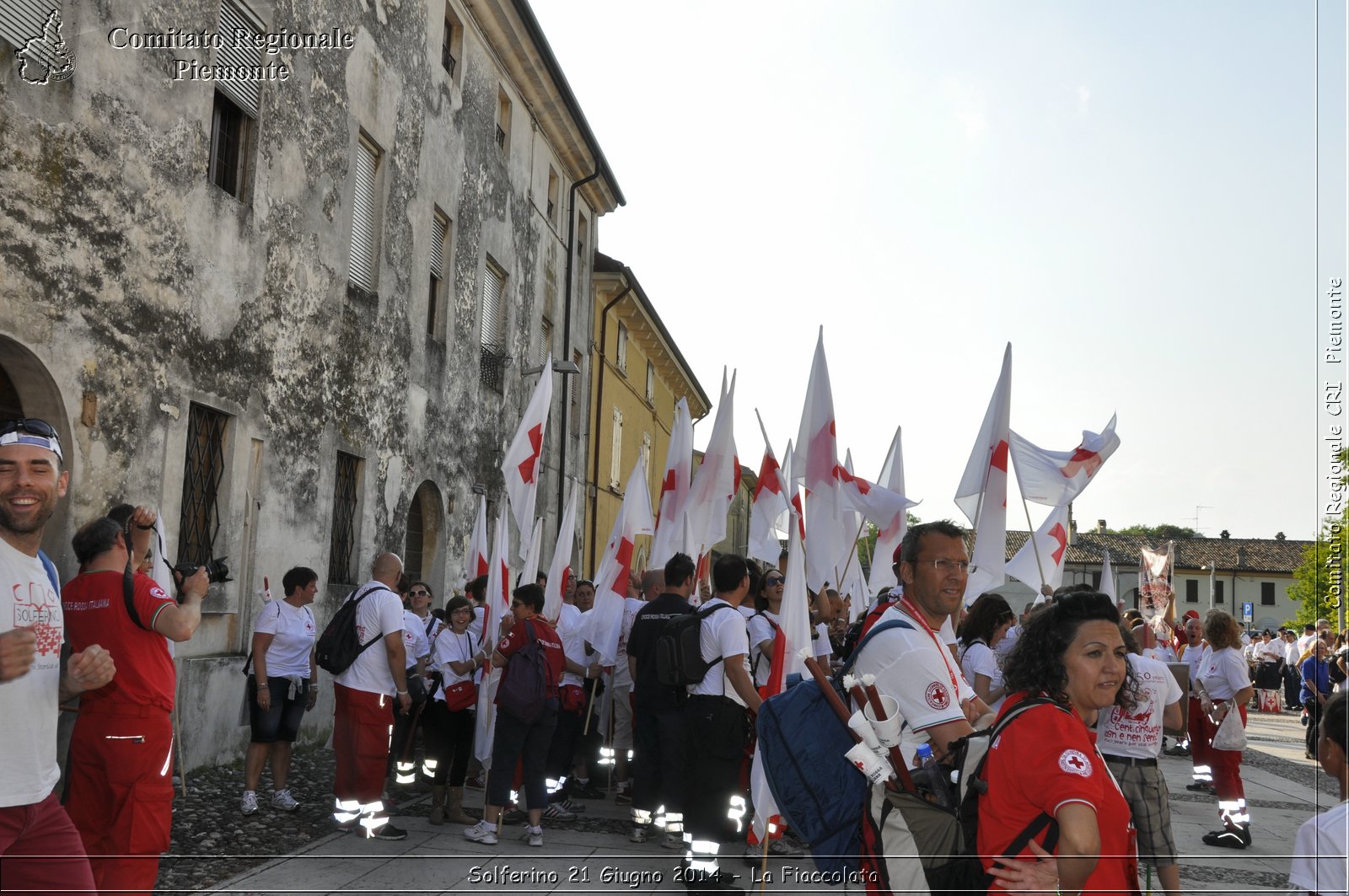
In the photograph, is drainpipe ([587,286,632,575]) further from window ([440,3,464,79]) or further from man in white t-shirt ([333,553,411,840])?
man in white t-shirt ([333,553,411,840])

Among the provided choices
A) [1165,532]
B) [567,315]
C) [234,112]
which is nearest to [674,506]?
[234,112]

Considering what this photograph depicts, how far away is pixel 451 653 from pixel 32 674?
5.30 metres

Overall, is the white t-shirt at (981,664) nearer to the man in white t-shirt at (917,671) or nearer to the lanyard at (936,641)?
the man in white t-shirt at (917,671)

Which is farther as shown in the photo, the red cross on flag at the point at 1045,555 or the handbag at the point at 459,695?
the red cross on flag at the point at 1045,555

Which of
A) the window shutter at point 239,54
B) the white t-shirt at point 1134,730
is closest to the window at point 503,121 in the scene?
the window shutter at point 239,54

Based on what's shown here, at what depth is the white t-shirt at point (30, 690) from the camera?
10.9 ft

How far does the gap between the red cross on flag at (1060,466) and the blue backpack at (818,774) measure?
6.90m

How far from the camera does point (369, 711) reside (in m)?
7.73

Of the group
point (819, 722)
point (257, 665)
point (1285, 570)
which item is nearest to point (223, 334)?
point (257, 665)

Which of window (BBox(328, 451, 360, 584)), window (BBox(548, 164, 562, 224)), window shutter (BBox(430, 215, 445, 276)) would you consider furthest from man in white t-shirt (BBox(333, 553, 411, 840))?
window (BBox(548, 164, 562, 224))

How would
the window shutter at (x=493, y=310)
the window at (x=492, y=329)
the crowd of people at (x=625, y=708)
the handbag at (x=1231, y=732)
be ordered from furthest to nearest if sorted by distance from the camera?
the window shutter at (x=493, y=310)
the window at (x=492, y=329)
the handbag at (x=1231, y=732)
the crowd of people at (x=625, y=708)

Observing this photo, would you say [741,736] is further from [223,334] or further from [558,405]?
[558,405]

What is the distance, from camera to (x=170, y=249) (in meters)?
9.62

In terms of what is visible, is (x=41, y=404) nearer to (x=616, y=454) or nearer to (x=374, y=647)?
(x=374, y=647)
